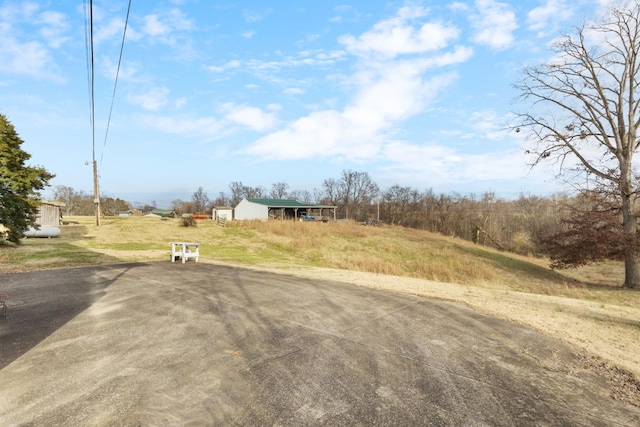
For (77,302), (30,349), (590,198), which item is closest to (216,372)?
(30,349)

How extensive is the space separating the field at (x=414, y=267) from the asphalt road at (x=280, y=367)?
4.43 ft

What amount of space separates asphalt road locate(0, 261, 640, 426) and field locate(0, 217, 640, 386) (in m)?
1.35

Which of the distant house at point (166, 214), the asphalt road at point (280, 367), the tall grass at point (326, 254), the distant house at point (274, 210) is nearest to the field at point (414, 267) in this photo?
the tall grass at point (326, 254)

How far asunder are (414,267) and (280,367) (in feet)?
56.9

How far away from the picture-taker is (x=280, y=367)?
156 inches

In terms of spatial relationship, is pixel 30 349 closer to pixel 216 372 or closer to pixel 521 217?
pixel 216 372

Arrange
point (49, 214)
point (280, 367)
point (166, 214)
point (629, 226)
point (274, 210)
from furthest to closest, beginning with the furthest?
point (166, 214) → point (274, 210) → point (49, 214) → point (629, 226) → point (280, 367)

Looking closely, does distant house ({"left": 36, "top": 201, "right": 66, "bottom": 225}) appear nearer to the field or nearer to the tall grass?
the tall grass

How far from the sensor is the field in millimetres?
6614

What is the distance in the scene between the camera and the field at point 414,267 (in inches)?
260

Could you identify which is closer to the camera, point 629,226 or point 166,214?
point 629,226

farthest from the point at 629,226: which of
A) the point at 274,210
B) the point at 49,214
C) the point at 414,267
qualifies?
the point at 274,210

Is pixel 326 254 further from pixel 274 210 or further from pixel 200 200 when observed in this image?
pixel 200 200

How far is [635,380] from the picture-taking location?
3.98 metres
